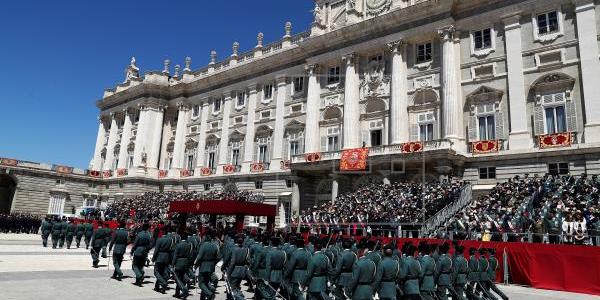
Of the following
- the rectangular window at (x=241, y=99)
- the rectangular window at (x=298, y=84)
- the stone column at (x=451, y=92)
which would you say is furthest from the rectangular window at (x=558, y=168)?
the rectangular window at (x=241, y=99)

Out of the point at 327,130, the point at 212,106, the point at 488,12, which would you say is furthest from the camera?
the point at 212,106

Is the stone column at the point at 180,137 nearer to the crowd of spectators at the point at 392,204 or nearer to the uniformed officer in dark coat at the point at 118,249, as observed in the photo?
the crowd of spectators at the point at 392,204

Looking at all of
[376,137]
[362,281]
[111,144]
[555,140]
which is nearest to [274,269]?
[362,281]

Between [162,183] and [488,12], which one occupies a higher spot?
[488,12]

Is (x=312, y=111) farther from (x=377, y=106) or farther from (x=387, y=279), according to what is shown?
(x=387, y=279)

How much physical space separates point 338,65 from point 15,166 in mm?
35935

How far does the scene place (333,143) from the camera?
35.2m

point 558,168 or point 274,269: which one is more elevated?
point 558,168

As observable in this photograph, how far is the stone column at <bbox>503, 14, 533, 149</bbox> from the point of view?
84.7 ft

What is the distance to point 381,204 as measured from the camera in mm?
23719

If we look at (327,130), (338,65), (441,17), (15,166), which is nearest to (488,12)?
(441,17)

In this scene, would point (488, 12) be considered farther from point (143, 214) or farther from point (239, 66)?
point (143, 214)

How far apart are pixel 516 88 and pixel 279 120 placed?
774 inches

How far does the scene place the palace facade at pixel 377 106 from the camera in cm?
2534
